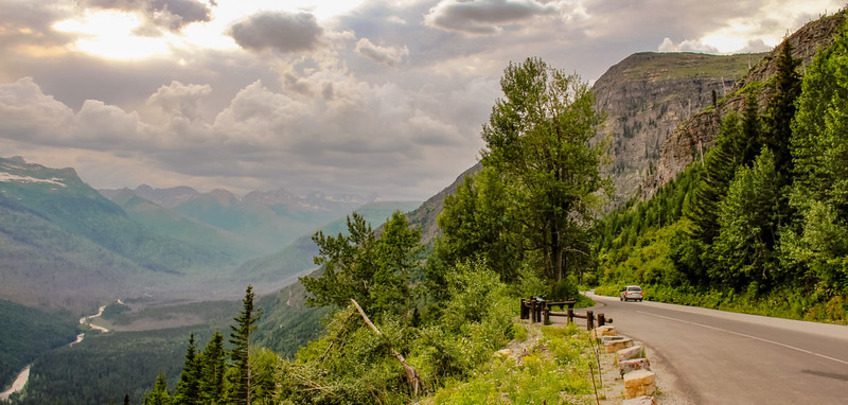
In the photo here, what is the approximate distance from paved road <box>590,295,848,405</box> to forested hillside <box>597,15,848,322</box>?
530 centimetres

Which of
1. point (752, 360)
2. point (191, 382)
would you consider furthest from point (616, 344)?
point (191, 382)

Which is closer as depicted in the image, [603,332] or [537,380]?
[537,380]

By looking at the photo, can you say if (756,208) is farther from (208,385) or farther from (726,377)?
(208,385)

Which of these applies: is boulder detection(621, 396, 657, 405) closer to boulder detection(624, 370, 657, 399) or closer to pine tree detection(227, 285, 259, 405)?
boulder detection(624, 370, 657, 399)

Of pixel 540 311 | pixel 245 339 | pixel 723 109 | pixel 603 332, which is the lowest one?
pixel 245 339

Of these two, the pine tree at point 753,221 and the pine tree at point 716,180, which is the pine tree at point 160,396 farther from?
the pine tree at point 753,221

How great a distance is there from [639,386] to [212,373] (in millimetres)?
60812

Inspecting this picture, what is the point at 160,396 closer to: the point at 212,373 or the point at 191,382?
the point at 191,382

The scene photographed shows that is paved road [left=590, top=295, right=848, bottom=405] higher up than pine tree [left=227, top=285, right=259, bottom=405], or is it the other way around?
paved road [left=590, top=295, right=848, bottom=405]

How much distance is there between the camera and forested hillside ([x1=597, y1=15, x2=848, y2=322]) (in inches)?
1015

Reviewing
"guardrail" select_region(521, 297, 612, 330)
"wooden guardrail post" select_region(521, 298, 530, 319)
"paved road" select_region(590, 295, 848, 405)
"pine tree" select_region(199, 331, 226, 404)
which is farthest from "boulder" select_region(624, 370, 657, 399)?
"pine tree" select_region(199, 331, 226, 404)

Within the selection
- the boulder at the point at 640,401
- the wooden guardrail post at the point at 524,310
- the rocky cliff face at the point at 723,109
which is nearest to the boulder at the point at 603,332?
the wooden guardrail post at the point at 524,310

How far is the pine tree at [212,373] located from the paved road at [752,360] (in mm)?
52736

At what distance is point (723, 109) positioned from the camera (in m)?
110
